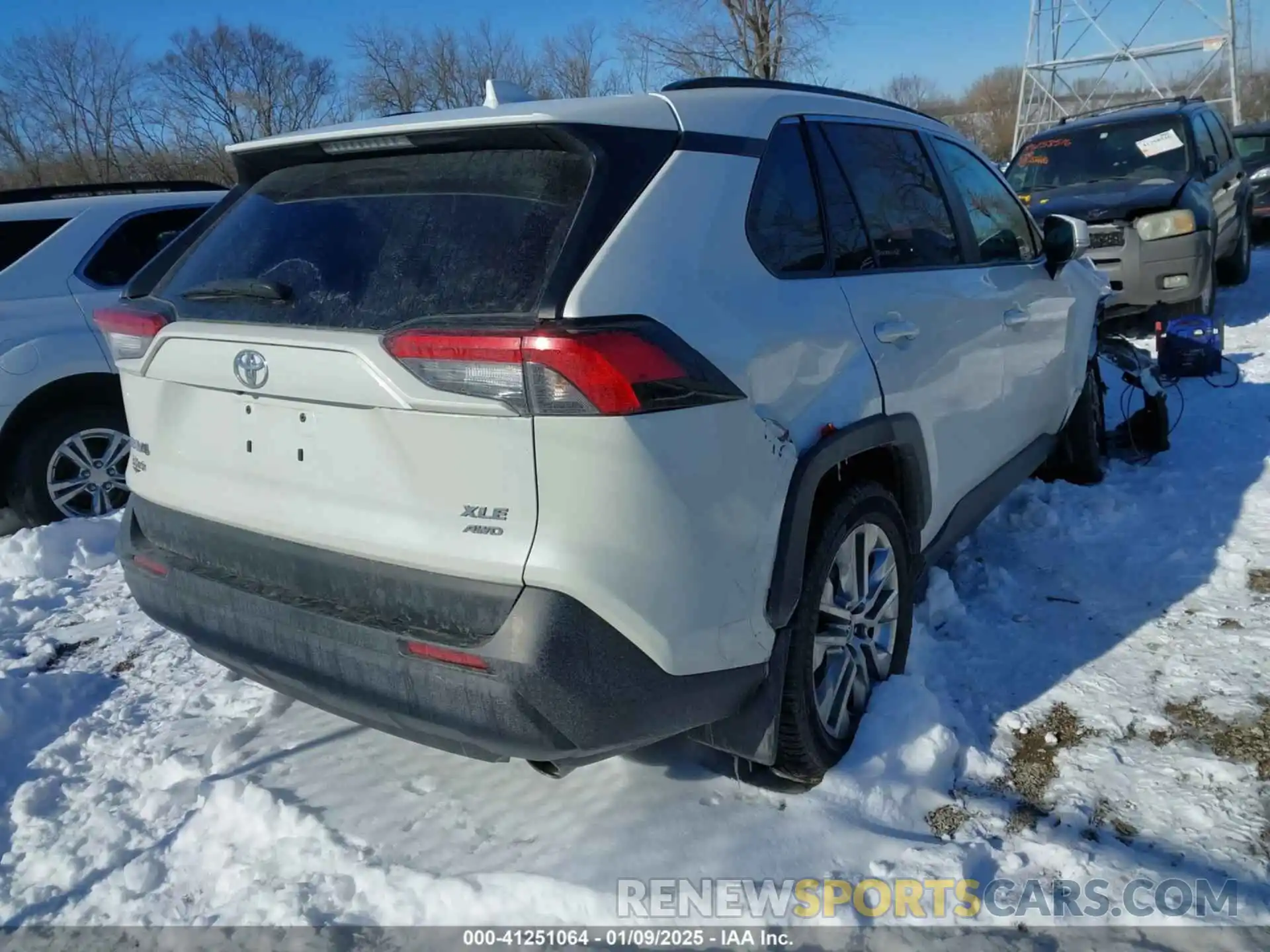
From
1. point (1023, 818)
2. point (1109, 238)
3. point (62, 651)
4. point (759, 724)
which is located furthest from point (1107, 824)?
point (1109, 238)

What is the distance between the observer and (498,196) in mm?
2223

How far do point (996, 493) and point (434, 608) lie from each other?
8.22 feet

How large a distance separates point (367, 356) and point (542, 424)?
0.44 meters

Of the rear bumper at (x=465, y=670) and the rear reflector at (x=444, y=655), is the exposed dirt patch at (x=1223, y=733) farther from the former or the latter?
the rear reflector at (x=444, y=655)

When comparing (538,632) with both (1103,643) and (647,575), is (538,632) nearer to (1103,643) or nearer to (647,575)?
(647,575)

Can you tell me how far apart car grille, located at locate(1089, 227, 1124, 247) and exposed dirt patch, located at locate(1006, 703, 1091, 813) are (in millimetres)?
6053

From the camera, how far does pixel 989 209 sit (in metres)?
4.02

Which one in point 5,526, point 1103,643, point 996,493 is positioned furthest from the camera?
point 5,526

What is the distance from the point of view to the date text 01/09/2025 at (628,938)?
7.48ft

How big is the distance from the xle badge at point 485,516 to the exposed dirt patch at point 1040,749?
1.74 m

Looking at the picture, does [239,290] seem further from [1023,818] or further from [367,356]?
[1023,818]

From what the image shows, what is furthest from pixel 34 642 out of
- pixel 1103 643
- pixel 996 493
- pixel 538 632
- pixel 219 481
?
pixel 1103 643

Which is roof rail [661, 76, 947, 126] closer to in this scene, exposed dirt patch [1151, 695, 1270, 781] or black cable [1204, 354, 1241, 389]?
exposed dirt patch [1151, 695, 1270, 781]

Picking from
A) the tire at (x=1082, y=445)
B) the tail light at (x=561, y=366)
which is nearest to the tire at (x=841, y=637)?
the tail light at (x=561, y=366)
